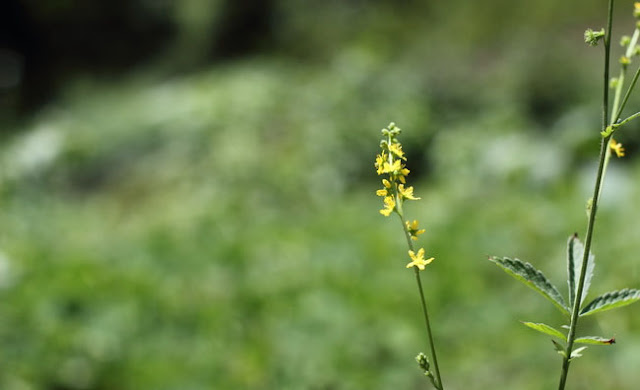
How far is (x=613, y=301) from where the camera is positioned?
2.11 feet

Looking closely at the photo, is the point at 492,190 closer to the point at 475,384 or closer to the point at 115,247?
the point at 475,384

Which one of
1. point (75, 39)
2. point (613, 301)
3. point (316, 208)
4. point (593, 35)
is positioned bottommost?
point (613, 301)

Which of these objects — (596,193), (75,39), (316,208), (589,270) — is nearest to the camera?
(596,193)

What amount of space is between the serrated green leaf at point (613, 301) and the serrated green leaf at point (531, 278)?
25 millimetres

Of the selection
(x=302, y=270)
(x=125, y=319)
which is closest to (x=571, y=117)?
(x=302, y=270)

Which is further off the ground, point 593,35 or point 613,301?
point 593,35

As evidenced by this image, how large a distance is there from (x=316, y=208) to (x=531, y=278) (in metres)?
3.52

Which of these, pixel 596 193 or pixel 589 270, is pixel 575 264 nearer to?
pixel 589 270

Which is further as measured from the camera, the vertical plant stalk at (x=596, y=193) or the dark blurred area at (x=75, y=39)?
the dark blurred area at (x=75, y=39)

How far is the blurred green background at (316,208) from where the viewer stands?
2.35 m

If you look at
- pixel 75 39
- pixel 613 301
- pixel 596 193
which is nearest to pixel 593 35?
pixel 596 193

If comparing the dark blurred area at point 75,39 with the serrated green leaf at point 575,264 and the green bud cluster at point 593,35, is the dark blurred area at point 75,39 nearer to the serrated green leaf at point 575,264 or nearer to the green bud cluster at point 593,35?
the serrated green leaf at point 575,264

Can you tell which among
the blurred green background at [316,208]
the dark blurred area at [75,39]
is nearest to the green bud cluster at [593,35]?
the blurred green background at [316,208]

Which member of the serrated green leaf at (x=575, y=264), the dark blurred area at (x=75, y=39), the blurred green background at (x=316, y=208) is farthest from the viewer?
the dark blurred area at (x=75, y=39)
